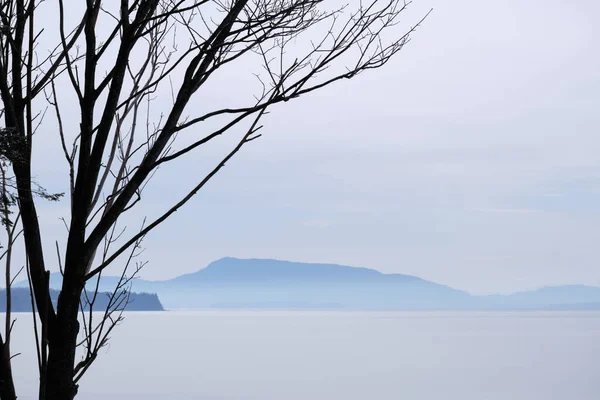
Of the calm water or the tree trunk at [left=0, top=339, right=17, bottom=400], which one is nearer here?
the tree trunk at [left=0, top=339, right=17, bottom=400]

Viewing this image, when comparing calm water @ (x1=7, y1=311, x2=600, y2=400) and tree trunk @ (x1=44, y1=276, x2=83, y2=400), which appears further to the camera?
calm water @ (x1=7, y1=311, x2=600, y2=400)

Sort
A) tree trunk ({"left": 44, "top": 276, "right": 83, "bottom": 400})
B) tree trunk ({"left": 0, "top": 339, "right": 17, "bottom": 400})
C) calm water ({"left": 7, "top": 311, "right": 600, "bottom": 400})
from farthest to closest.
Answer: calm water ({"left": 7, "top": 311, "right": 600, "bottom": 400}), tree trunk ({"left": 0, "top": 339, "right": 17, "bottom": 400}), tree trunk ({"left": 44, "top": 276, "right": 83, "bottom": 400})

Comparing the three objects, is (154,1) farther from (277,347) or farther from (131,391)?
(277,347)

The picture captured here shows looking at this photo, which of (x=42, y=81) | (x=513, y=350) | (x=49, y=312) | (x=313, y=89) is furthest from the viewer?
(x=513, y=350)

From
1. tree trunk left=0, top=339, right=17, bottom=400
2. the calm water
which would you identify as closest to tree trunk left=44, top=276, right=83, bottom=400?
tree trunk left=0, top=339, right=17, bottom=400

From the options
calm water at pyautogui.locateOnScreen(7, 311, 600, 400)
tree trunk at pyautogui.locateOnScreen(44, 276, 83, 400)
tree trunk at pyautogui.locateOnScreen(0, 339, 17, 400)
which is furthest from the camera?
calm water at pyautogui.locateOnScreen(7, 311, 600, 400)

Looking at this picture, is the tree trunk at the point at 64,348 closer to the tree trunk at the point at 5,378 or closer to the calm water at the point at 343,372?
the tree trunk at the point at 5,378

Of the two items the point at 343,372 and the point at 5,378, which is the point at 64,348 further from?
the point at 343,372

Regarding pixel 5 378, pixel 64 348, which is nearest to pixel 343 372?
pixel 5 378

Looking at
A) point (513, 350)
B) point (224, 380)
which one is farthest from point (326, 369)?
point (513, 350)

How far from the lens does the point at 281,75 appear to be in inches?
73.2

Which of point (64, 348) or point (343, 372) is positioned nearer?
point (64, 348)

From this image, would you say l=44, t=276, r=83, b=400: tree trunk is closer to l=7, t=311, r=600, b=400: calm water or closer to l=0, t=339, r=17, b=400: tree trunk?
l=0, t=339, r=17, b=400: tree trunk

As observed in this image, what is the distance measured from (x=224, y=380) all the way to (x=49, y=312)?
2583 centimetres
